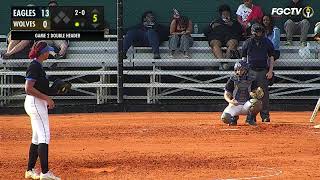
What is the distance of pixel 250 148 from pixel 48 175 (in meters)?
3.86

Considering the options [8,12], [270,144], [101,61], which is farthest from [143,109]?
[270,144]

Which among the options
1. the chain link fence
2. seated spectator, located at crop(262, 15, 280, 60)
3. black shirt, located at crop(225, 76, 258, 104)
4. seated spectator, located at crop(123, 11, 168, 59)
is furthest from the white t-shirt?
black shirt, located at crop(225, 76, 258, 104)

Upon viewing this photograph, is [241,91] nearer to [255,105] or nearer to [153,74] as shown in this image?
[255,105]

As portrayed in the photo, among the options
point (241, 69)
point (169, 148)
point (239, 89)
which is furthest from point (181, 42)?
point (169, 148)

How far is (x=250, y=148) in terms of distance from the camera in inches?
489

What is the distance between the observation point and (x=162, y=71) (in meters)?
20.0

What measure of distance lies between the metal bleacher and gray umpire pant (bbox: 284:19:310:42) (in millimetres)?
288

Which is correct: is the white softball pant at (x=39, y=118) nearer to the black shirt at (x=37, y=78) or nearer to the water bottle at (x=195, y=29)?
the black shirt at (x=37, y=78)

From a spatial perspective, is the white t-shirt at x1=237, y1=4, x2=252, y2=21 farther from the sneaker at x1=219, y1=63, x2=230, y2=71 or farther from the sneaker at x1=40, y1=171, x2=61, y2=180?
the sneaker at x1=40, y1=171, x2=61, y2=180

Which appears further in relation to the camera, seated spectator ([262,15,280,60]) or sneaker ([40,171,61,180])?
seated spectator ([262,15,280,60])

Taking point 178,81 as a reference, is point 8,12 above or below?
above

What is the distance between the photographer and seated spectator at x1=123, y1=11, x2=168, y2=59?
Answer: 20.3 meters

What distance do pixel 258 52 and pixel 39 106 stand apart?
7299 mm

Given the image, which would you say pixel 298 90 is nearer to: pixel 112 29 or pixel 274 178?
pixel 112 29
